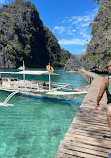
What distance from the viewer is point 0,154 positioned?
644 centimetres

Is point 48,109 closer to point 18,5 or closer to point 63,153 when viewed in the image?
point 63,153

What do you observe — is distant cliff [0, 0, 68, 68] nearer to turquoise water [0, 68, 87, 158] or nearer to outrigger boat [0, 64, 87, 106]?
outrigger boat [0, 64, 87, 106]

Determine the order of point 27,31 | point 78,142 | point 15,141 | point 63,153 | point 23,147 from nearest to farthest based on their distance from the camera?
point 63,153
point 78,142
point 23,147
point 15,141
point 27,31

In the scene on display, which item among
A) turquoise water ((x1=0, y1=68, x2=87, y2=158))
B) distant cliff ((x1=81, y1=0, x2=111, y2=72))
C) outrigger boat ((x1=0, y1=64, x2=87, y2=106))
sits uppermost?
distant cliff ((x1=81, y1=0, x2=111, y2=72))

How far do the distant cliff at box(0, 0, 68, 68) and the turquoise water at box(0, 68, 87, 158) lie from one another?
90684mm

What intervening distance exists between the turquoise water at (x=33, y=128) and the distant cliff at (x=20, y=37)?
9068 centimetres

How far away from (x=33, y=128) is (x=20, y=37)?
110291mm

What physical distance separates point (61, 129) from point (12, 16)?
424 ft

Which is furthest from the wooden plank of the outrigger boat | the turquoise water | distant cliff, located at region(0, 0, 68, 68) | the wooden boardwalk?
distant cliff, located at region(0, 0, 68, 68)

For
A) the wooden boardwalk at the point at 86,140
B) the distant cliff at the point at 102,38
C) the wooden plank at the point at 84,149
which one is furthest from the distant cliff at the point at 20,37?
the wooden plank at the point at 84,149

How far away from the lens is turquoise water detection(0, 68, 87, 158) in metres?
6.68

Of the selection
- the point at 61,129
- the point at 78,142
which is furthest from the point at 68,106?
the point at 78,142

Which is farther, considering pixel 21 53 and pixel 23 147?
pixel 21 53

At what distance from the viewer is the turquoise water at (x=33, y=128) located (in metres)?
6.68
